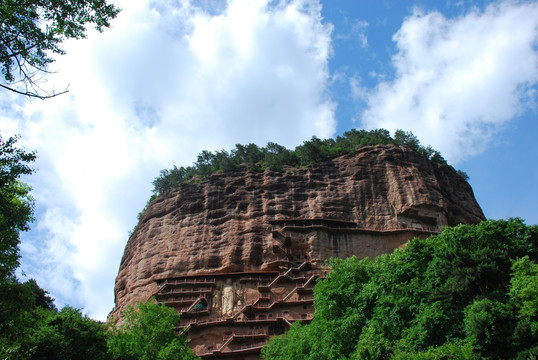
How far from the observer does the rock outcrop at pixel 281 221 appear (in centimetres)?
3812

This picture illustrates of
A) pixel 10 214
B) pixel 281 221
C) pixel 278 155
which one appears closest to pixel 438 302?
pixel 10 214

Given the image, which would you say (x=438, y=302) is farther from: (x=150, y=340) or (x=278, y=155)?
(x=278, y=155)

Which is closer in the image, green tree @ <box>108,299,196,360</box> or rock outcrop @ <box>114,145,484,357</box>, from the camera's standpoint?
green tree @ <box>108,299,196,360</box>

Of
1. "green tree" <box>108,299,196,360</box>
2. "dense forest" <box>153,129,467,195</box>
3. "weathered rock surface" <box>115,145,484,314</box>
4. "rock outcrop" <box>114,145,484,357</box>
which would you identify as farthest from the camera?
"dense forest" <box>153,129,467,195</box>

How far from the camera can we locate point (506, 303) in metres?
17.1

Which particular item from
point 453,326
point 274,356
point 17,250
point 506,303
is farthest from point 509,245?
point 17,250

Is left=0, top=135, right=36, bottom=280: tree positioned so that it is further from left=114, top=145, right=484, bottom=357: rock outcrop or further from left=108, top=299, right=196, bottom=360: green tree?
left=114, top=145, right=484, bottom=357: rock outcrop

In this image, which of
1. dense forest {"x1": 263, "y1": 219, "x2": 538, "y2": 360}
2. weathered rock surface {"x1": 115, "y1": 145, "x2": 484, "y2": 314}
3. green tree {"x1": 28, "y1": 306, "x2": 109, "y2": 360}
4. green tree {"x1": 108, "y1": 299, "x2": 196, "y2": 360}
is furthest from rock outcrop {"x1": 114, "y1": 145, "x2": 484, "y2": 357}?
green tree {"x1": 28, "y1": 306, "x2": 109, "y2": 360}

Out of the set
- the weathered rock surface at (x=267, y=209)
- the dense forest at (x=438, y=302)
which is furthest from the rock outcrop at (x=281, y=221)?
the dense forest at (x=438, y=302)

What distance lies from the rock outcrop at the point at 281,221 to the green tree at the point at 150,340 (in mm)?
6850

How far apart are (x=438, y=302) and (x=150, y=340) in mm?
15598

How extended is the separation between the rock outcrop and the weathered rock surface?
9 centimetres

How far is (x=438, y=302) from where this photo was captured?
18.6m

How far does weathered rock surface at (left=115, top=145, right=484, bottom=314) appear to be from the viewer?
3931cm
